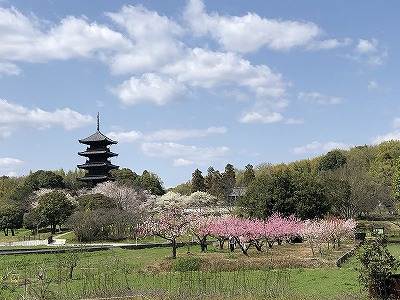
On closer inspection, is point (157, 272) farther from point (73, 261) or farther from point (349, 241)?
point (349, 241)

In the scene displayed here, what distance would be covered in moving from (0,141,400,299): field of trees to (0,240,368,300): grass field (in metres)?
0.07

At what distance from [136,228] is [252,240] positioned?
15.8 meters

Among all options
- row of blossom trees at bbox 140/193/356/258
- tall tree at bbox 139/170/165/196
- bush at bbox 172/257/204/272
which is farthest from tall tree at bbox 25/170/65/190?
bush at bbox 172/257/204/272

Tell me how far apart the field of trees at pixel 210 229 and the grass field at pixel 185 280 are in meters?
0.07

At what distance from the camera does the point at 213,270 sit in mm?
22141

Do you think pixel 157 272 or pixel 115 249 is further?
pixel 115 249

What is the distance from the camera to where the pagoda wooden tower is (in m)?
66.1

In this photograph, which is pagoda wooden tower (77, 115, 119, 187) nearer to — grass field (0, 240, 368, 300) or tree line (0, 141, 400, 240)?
tree line (0, 141, 400, 240)

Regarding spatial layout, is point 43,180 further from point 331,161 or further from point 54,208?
point 331,161

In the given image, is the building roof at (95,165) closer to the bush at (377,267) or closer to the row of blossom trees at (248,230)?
the row of blossom trees at (248,230)

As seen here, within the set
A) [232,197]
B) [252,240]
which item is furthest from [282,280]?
[232,197]

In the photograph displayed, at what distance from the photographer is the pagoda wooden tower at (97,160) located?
66125 millimetres

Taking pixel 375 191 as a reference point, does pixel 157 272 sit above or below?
below

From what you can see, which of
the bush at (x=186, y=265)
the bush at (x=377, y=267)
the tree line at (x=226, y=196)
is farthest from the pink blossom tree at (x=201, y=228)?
the bush at (x=377, y=267)
